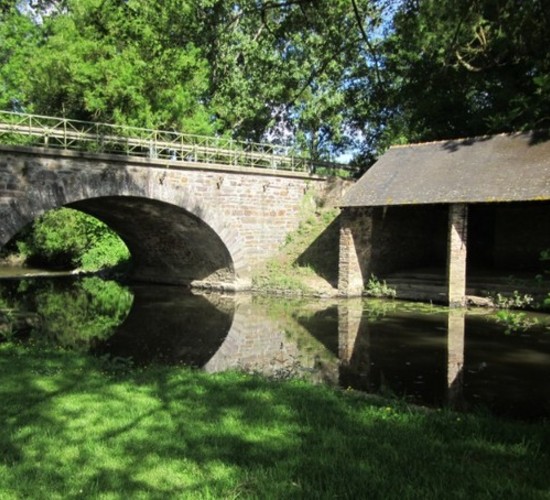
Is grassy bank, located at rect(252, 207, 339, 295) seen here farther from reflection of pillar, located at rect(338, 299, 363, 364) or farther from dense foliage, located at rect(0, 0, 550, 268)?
dense foliage, located at rect(0, 0, 550, 268)

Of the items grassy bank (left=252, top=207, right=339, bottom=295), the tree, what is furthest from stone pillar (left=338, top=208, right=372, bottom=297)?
the tree

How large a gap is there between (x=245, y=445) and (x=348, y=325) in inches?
338

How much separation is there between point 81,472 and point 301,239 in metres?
17.4

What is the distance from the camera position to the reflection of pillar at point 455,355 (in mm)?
7188

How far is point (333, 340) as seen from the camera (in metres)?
11.1

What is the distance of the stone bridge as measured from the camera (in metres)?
14.0

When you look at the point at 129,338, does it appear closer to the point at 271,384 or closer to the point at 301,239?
the point at 271,384

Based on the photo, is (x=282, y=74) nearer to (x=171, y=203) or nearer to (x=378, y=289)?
(x=171, y=203)

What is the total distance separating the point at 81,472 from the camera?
3.81 meters

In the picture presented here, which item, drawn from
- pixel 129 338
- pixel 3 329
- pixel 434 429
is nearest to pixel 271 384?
pixel 434 429

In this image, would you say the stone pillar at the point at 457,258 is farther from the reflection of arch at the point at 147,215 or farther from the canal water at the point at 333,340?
the reflection of arch at the point at 147,215

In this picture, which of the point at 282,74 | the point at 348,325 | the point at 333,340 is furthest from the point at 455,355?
the point at 282,74

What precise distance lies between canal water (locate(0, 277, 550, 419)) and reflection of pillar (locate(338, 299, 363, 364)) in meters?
0.02

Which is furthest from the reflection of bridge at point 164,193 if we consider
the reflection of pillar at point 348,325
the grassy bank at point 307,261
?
the reflection of pillar at point 348,325
